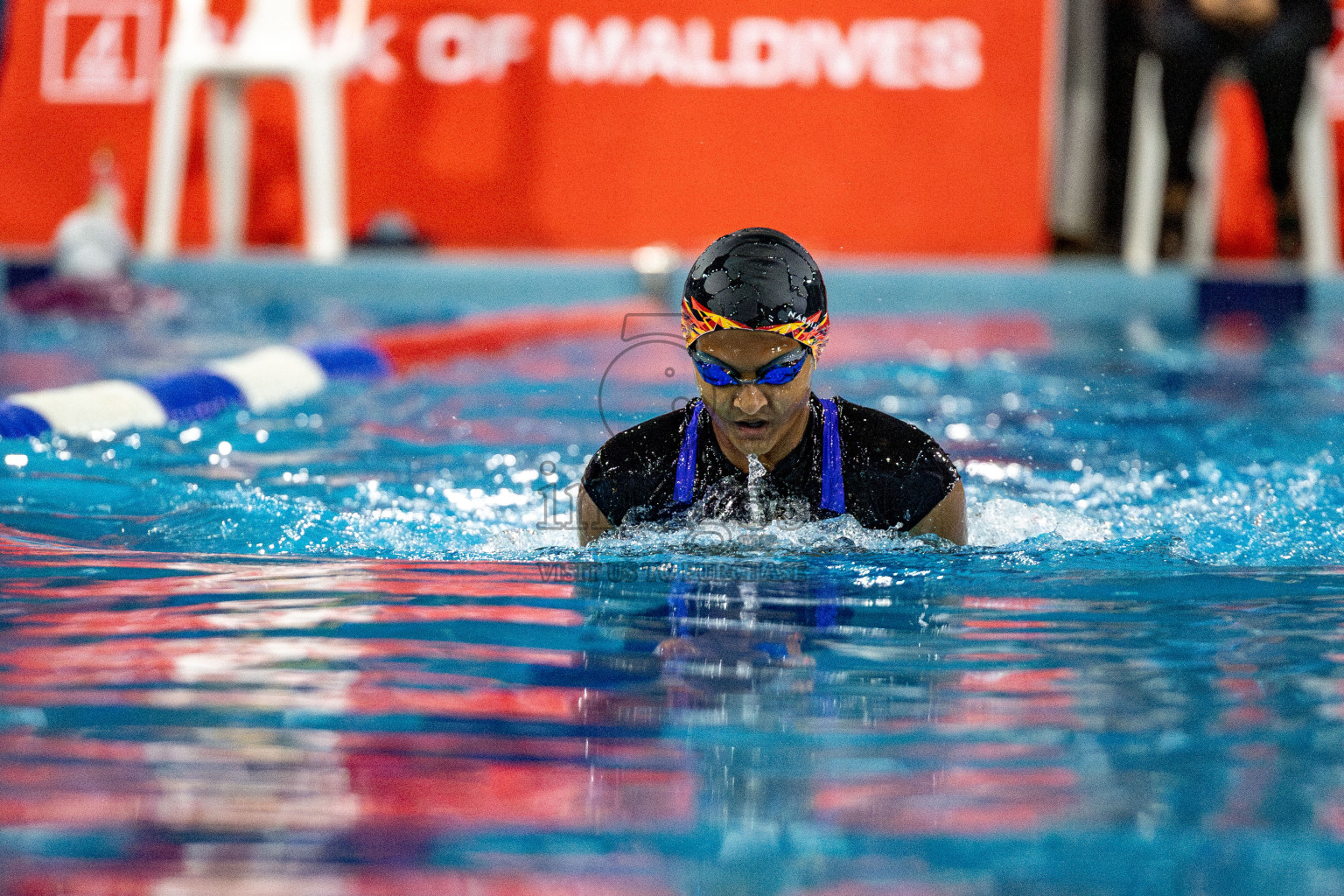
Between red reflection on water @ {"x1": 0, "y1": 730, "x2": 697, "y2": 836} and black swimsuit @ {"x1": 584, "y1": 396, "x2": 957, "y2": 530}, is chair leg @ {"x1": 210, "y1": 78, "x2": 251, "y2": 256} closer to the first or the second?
black swimsuit @ {"x1": 584, "y1": 396, "x2": 957, "y2": 530}

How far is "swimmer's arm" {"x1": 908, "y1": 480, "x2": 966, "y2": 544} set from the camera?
2.98m

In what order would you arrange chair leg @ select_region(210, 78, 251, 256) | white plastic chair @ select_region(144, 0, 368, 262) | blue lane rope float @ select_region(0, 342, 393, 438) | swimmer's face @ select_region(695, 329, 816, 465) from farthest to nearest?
chair leg @ select_region(210, 78, 251, 256)
white plastic chair @ select_region(144, 0, 368, 262)
blue lane rope float @ select_region(0, 342, 393, 438)
swimmer's face @ select_region(695, 329, 816, 465)

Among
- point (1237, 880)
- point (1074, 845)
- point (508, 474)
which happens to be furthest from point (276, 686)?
point (508, 474)

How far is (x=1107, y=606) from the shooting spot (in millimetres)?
2555

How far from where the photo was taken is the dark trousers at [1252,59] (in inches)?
305

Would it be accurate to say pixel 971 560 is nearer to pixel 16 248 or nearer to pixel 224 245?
→ pixel 224 245

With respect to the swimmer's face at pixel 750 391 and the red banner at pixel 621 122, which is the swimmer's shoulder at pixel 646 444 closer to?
the swimmer's face at pixel 750 391

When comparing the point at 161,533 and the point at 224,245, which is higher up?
→ the point at 224,245

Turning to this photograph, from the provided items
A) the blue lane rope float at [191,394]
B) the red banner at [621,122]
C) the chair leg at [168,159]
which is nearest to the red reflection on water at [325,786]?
the blue lane rope float at [191,394]

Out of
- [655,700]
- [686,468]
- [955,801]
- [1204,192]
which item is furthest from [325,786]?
[1204,192]

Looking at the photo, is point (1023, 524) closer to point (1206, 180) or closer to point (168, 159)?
point (1206, 180)

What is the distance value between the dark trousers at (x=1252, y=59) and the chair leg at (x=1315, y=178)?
18cm

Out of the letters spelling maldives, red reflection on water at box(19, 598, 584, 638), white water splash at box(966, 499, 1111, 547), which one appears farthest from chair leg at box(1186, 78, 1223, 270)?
red reflection on water at box(19, 598, 584, 638)

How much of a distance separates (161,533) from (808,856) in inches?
79.8
